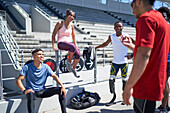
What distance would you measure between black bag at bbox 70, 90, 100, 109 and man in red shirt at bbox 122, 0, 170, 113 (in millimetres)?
2364

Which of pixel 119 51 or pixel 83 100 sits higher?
pixel 119 51

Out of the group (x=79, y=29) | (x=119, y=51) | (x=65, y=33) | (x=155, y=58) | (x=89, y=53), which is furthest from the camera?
(x=79, y=29)

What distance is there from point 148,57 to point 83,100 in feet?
9.34

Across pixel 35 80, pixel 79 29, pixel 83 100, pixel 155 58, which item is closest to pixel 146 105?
pixel 155 58

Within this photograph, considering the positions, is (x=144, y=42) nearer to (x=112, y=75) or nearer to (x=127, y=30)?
(x=112, y=75)

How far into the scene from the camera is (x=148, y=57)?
1312mm

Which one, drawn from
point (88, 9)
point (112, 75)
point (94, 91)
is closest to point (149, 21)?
point (112, 75)

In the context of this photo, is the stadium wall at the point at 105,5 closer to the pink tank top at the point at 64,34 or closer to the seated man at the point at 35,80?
the pink tank top at the point at 64,34

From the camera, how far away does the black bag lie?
3770 mm

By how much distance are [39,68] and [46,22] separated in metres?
8.32

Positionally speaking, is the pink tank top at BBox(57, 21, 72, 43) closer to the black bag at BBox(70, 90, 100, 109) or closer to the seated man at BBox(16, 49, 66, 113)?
the seated man at BBox(16, 49, 66, 113)

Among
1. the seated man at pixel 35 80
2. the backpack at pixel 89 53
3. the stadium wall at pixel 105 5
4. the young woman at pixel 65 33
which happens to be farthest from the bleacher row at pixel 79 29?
the seated man at pixel 35 80

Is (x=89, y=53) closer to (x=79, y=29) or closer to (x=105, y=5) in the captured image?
(x=79, y=29)

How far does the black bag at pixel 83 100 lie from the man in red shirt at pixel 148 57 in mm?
2364
